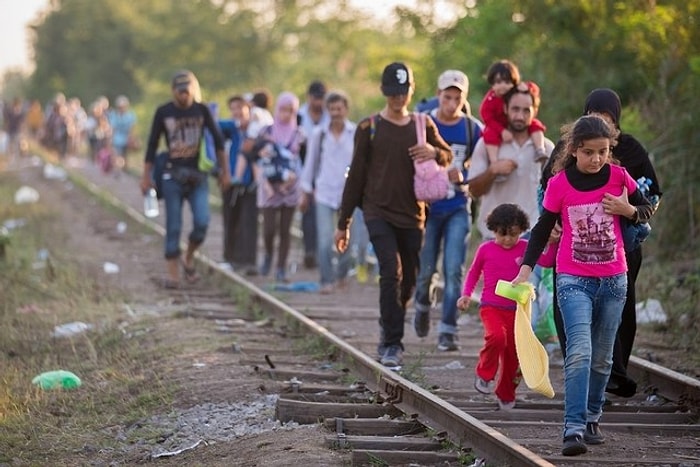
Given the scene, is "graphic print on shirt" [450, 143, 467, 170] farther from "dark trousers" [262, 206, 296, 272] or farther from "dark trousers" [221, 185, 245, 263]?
"dark trousers" [221, 185, 245, 263]

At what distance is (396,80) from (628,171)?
2.06 m

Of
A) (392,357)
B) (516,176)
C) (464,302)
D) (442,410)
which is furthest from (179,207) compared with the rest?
(442,410)

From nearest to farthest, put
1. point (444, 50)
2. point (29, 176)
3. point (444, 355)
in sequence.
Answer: point (444, 355) → point (444, 50) → point (29, 176)

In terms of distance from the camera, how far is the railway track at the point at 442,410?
6.91 m

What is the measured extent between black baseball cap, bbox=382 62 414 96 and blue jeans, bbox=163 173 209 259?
495 centimetres

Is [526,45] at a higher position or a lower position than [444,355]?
higher

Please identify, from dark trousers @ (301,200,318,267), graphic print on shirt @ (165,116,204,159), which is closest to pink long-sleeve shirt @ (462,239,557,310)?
graphic print on shirt @ (165,116,204,159)

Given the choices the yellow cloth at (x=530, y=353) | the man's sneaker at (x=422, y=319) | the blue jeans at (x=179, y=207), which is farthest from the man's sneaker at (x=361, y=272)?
the yellow cloth at (x=530, y=353)

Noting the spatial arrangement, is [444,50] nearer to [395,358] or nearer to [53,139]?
[395,358]

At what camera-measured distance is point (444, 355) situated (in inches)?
410

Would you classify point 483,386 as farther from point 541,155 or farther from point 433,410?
point 541,155

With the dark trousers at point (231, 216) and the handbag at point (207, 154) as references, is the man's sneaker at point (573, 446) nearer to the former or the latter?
the handbag at point (207, 154)

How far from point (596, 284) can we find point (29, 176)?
32789 mm

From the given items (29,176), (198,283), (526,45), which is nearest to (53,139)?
(29,176)
